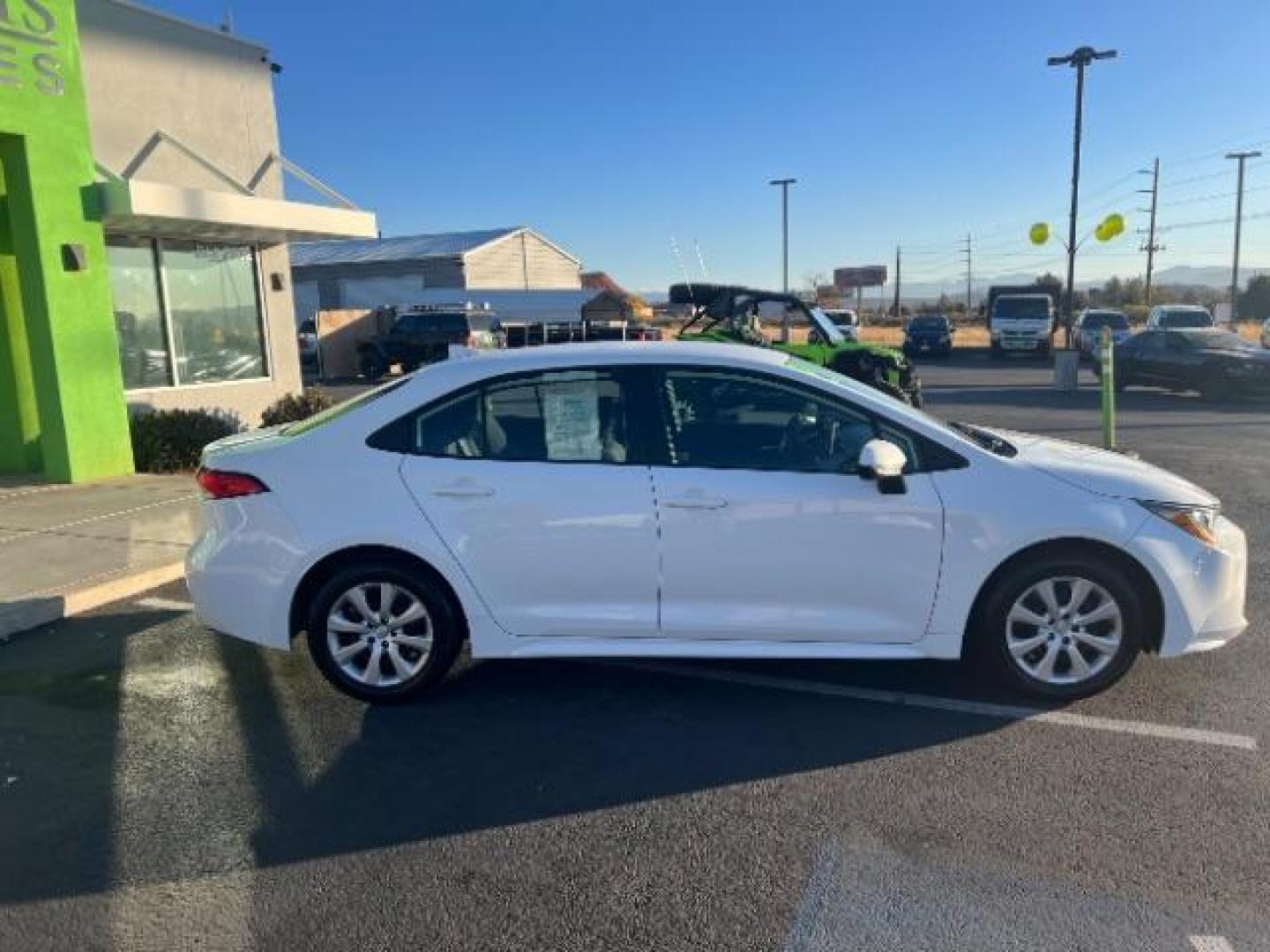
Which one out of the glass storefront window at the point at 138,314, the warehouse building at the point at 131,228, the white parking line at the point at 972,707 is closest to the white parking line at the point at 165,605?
the white parking line at the point at 972,707

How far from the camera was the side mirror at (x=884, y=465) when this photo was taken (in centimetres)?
409

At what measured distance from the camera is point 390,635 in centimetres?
446

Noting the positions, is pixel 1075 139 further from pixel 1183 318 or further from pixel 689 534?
pixel 689 534

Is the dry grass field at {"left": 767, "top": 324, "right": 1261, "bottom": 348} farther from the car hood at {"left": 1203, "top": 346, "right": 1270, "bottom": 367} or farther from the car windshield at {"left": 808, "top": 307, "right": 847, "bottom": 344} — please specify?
the car windshield at {"left": 808, "top": 307, "right": 847, "bottom": 344}

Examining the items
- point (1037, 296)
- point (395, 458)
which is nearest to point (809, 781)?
point (395, 458)

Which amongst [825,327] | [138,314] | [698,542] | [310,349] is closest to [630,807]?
[698,542]

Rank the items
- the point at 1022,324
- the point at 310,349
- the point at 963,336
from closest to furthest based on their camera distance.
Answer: the point at 310,349 < the point at 1022,324 < the point at 963,336

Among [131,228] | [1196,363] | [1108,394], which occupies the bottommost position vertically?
[1196,363]

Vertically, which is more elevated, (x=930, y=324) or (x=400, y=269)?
(x=400, y=269)

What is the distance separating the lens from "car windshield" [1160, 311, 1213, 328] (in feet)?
86.7

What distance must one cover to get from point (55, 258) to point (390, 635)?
6.70 meters

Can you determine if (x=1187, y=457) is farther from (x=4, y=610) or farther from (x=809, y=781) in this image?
(x=4, y=610)

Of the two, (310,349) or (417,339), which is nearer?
(417,339)

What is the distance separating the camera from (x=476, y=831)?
343 centimetres
